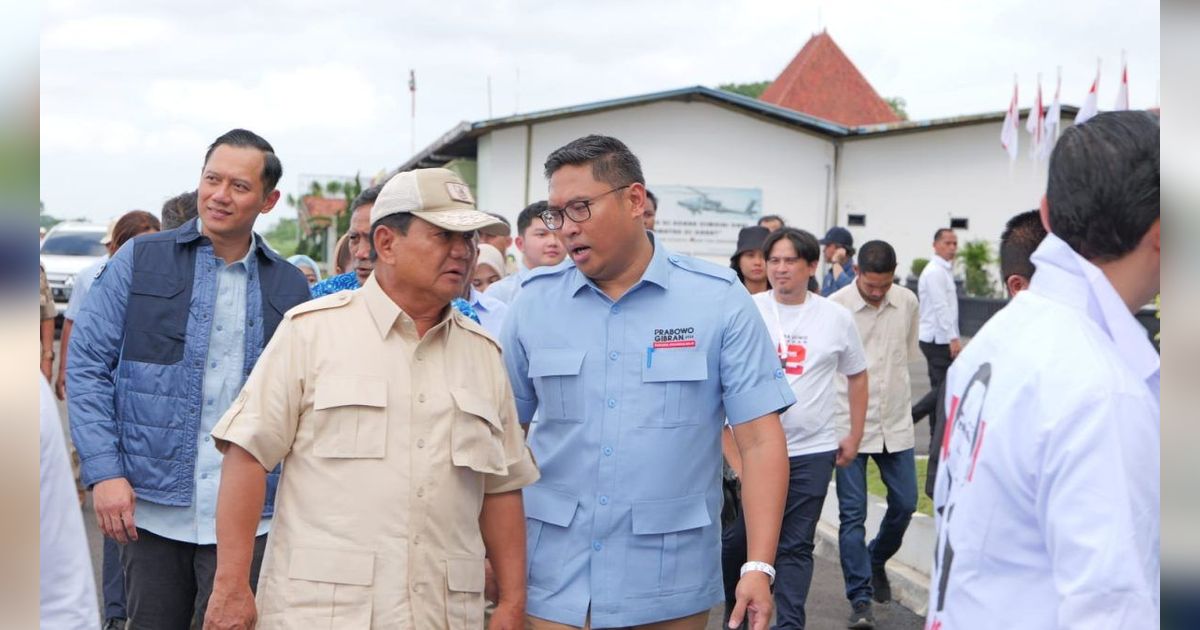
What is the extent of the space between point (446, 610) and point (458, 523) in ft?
0.75

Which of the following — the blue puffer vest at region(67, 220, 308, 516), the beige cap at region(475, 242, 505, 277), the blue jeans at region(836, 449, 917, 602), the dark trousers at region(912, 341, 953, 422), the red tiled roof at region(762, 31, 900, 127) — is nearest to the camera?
the blue puffer vest at region(67, 220, 308, 516)

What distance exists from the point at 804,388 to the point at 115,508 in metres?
3.56

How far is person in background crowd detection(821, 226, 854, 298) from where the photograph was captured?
14156mm

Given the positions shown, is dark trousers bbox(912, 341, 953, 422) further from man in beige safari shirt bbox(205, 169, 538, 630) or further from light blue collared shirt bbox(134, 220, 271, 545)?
man in beige safari shirt bbox(205, 169, 538, 630)

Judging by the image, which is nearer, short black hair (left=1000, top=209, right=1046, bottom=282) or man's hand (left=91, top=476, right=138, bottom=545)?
man's hand (left=91, top=476, right=138, bottom=545)

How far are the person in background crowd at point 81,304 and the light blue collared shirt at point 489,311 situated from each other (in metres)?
1.53

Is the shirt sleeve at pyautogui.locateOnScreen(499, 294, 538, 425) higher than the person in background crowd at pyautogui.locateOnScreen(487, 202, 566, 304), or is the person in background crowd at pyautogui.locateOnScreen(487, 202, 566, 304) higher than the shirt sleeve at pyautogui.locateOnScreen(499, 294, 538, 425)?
the person in background crowd at pyautogui.locateOnScreen(487, 202, 566, 304)

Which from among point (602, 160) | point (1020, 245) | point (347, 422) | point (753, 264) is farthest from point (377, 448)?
point (753, 264)

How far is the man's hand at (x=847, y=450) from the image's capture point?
22.7 feet

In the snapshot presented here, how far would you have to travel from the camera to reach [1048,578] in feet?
6.51

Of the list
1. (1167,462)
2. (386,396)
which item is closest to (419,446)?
(386,396)

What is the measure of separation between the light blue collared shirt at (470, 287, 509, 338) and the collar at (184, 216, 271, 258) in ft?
5.43

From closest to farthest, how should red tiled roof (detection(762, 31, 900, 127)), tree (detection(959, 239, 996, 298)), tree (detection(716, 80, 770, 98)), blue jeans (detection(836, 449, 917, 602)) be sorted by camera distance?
blue jeans (detection(836, 449, 917, 602))
tree (detection(959, 239, 996, 298))
red tiled roof (detection(762, 31, 900, 127))
tree (detection(716, 80, 770, 98))

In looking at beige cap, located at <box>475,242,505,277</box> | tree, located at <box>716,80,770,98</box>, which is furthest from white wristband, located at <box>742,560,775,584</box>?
tree, located at <box>716,80,770,98</box>
